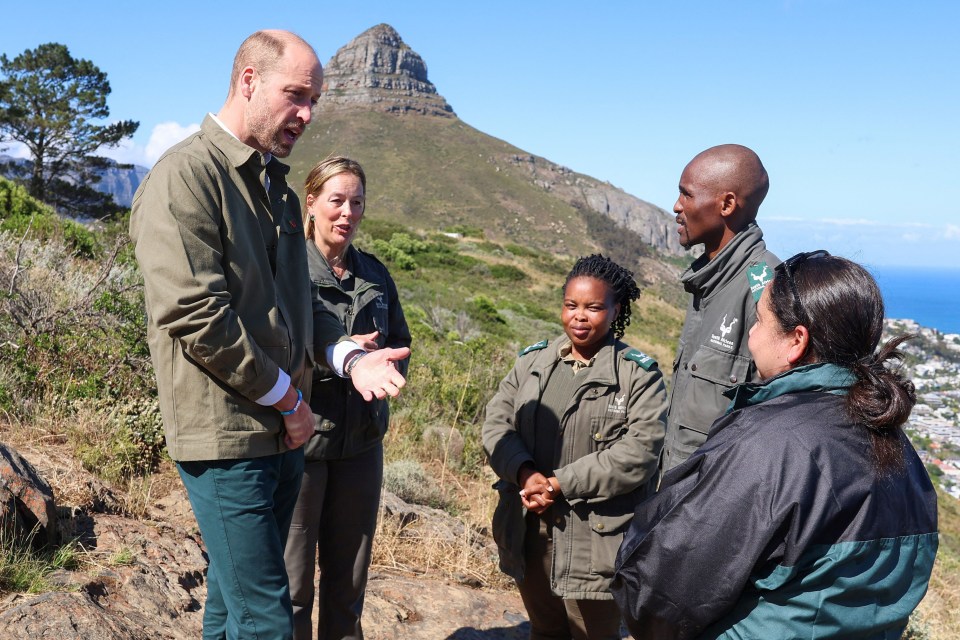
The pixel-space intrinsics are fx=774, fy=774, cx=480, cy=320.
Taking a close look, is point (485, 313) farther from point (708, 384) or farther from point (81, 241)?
point (708, 384)

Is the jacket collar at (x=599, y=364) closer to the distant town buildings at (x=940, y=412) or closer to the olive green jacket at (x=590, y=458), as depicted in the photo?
the olive green jacket at (x=590, y=458)

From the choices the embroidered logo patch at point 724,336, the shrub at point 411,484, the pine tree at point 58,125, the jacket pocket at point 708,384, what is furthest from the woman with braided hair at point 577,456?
the pine tree at point 58,125

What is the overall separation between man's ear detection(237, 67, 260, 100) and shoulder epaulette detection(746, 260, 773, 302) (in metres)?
1.74

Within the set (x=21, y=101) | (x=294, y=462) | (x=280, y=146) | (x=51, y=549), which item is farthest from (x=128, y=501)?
(x=21, y=101)

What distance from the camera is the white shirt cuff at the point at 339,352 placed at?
235 cm

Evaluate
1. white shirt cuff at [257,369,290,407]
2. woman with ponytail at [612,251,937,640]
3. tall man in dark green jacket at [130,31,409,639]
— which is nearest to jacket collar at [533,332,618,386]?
tall man in dark green jacket at [130,31,409,639]

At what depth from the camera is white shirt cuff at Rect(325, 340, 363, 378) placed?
235 centimetres

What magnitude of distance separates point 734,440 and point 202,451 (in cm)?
124

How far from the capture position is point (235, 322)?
1.85 meters

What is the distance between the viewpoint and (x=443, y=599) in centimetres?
399

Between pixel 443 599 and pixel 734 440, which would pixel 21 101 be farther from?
pixel 734 440

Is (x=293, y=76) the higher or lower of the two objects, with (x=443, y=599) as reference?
higher

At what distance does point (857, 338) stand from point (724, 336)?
1.12 m

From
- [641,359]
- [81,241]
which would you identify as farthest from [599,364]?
[81,241]
